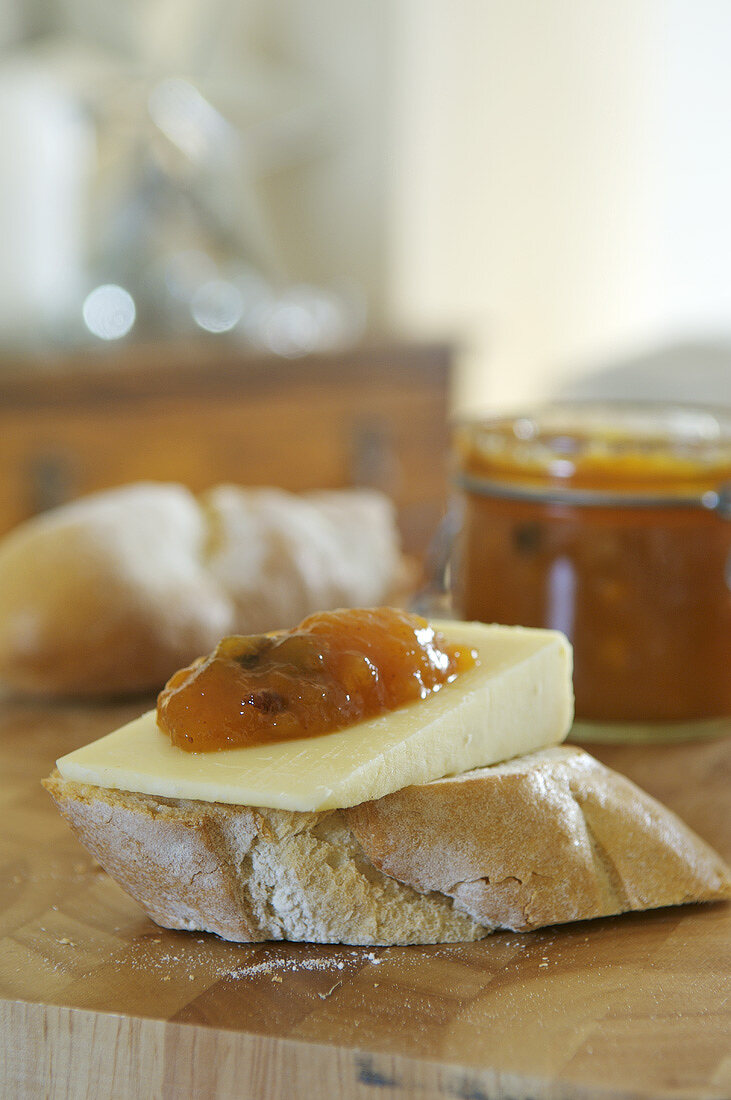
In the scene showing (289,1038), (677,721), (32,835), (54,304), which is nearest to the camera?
(289,1038)

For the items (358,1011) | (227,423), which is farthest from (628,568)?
(227,423)

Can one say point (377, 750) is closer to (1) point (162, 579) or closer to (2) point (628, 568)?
(2) point (628, 568)

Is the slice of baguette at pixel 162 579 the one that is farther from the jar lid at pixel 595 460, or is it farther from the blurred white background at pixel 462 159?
the blurred white background at pixel 462 159

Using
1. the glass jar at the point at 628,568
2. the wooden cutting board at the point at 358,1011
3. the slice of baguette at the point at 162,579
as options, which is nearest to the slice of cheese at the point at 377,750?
the wooden cutting board at the point at 358,1011

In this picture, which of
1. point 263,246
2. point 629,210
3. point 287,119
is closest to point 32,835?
point 263,246

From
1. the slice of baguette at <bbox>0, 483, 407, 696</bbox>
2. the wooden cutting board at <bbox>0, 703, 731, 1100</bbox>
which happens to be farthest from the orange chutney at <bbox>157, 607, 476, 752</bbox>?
the slice of baguette at <bbox>0, 483, 407, 696</bbox>

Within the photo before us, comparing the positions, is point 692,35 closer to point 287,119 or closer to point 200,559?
point 287,119
